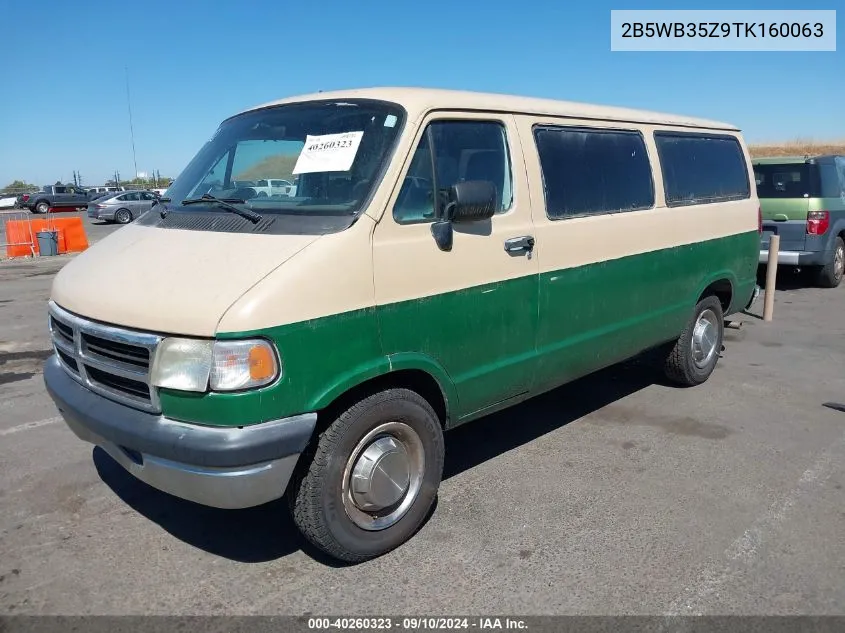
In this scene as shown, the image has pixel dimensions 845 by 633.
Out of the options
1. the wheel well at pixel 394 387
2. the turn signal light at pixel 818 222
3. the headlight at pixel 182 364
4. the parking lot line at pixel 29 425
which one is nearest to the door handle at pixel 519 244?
the wheel well at pixel 394 387

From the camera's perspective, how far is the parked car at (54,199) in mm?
38625

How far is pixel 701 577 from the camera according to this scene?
10.4 feet

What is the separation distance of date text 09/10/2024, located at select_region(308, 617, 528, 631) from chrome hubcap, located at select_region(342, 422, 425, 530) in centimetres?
48

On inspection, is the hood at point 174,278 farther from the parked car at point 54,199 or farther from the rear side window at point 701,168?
the parked car at point 54,199

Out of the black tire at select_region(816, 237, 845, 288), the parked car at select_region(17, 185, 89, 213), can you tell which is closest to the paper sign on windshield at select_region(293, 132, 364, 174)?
the black tire at select_region(816, 237, 845, 288)

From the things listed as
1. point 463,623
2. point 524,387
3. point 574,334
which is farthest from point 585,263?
point 463,623

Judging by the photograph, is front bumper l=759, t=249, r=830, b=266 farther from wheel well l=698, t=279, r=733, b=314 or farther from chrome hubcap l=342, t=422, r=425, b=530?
chrome hubcap l=342, t=422, r=425, b=530

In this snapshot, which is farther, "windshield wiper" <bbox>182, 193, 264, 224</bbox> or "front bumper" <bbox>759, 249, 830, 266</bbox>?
"front bumper" <bbox>759, 249, 830, 266</bbox>

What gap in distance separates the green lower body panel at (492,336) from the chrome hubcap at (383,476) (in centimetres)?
32

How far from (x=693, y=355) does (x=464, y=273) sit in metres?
3.17

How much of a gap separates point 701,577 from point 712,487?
102 centimetres

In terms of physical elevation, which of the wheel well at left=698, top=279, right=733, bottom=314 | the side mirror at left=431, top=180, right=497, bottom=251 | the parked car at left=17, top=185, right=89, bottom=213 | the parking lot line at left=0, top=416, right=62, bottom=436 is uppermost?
the parked car at left=17, top=185, right=89, bottom=213

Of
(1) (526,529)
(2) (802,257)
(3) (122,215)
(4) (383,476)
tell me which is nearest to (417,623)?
(4) (383,476)

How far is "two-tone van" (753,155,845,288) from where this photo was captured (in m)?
10.1
